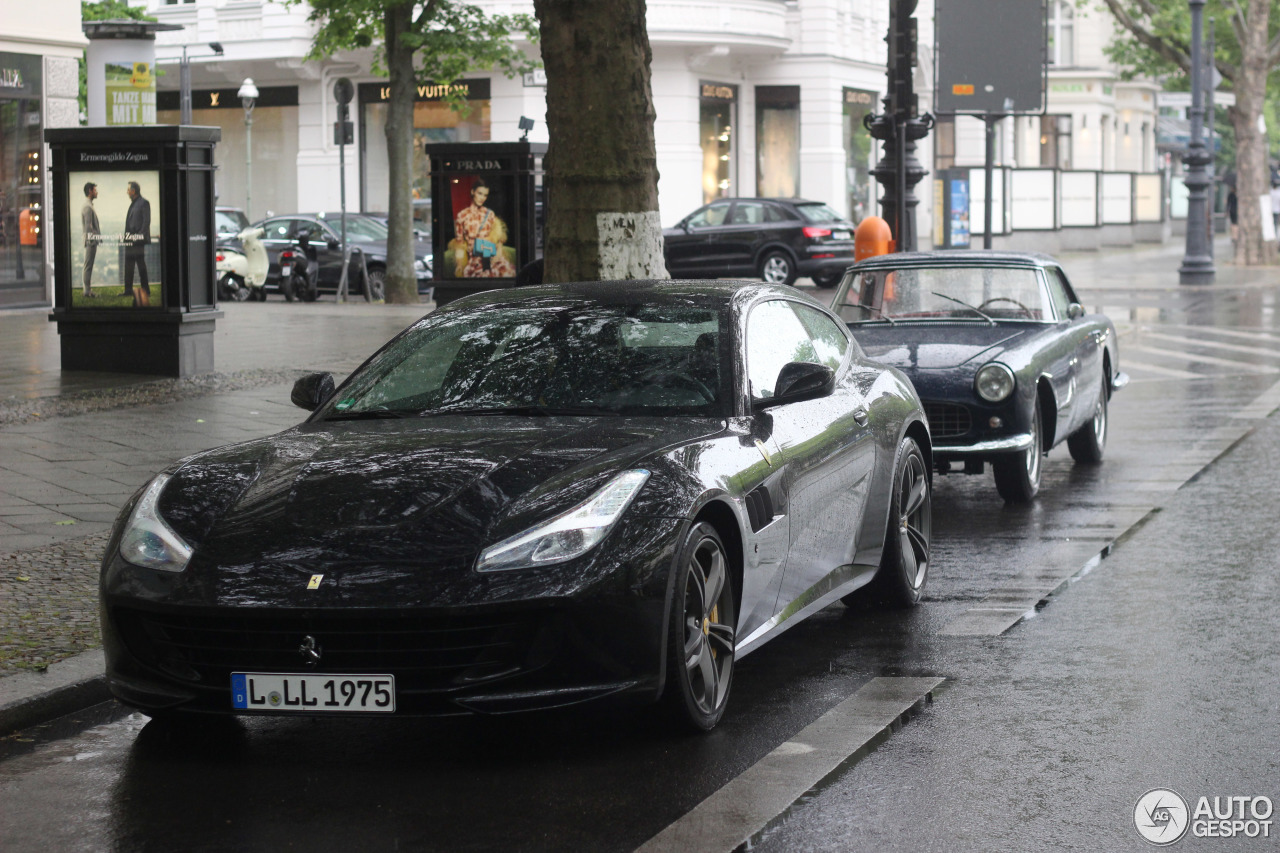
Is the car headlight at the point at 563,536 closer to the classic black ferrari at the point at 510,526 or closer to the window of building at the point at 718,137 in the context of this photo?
the classic black ferrari at the point at 510,526

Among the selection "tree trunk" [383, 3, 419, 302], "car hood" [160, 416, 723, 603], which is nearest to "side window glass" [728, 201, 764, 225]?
"tree trunk" [383, 3, 419, 302]

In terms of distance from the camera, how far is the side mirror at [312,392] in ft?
21.2

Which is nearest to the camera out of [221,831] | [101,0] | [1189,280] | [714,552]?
[221,831]

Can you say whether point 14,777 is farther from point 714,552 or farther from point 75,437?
point 75,437

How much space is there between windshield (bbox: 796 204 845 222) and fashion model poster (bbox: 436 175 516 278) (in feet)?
39.5

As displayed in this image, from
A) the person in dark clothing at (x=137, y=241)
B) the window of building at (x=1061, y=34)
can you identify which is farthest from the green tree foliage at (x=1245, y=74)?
the person in dark clothing at (x=137, y=241)

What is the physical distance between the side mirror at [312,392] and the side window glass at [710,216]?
25.4 meters

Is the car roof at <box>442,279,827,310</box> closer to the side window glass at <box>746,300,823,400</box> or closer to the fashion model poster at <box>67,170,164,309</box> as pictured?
the side window glass at <box>746,300,823,400</box>

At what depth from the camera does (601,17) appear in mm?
10352

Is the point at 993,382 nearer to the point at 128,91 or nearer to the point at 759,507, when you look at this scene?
the point at 759,507

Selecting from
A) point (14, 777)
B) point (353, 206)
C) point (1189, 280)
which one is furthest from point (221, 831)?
point (353, 206)

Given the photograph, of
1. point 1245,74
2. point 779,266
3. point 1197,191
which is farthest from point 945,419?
point 1245,74

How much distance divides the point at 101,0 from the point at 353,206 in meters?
10.4

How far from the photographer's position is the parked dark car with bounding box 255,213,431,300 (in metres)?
29.1
